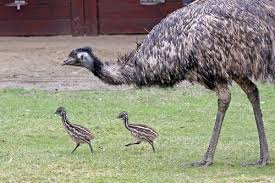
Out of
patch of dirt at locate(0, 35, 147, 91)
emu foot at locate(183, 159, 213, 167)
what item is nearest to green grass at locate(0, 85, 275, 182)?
emu foot at locate(183, 159, 213, 167)

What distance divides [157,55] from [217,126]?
82 centimetres

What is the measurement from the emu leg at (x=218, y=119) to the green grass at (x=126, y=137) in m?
0.10

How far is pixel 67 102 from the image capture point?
47.2 feet

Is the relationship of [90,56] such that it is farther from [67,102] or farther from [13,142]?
[67,102]

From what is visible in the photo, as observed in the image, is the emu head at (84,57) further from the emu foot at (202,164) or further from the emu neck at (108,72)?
the emu foot at (202,164)

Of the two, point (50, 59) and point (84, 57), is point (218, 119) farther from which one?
point (50, 59)

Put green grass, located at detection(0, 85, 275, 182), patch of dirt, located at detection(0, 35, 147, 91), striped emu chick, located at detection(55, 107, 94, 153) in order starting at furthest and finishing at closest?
patch of dirt, located at detection(0, 35, 147, 91), striped emu chick, located at detection(55, 107, 94, 153), green grass, located at detection(0, 85, 275, 182)

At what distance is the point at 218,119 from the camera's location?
945cm

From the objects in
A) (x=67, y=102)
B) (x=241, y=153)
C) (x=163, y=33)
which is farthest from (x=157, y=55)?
(x=67, y=102)

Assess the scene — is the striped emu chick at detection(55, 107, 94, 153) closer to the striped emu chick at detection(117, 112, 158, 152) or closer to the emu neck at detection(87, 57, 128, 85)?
the striped emu chick at detection(117, 112, 158, 152)

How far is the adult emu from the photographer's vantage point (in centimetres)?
910

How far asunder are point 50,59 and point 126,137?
23.5 feet

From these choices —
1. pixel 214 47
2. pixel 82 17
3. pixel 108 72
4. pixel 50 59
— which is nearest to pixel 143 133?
pixel 108 72

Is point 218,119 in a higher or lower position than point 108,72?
lower
